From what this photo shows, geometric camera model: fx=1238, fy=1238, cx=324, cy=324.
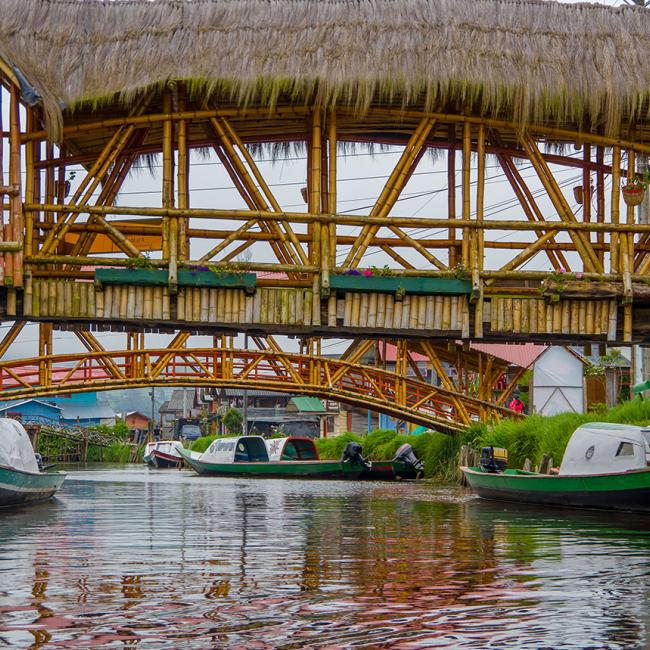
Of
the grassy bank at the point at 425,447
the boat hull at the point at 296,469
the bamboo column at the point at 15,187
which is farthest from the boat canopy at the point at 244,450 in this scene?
the bamboo column at the point at 15,187

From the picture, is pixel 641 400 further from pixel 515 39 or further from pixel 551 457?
pixel 515 39

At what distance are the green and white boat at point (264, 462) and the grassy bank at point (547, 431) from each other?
10.7 metres

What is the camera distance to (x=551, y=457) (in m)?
26.6

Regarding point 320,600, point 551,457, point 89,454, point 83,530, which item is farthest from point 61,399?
point 320,600

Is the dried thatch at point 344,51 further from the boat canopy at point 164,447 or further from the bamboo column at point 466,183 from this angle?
the boat canopy at point 164,447

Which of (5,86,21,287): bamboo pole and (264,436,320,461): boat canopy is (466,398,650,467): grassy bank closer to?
(5,86,21,287): bamboo pole

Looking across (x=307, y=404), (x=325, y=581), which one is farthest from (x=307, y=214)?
(x=307, y=404)

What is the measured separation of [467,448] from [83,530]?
19.1m

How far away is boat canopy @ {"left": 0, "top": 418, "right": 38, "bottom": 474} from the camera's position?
22.1 m

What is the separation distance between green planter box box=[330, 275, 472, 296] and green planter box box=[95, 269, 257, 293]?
1129 mm

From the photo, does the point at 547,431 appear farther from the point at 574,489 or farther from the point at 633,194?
the point at 633,194

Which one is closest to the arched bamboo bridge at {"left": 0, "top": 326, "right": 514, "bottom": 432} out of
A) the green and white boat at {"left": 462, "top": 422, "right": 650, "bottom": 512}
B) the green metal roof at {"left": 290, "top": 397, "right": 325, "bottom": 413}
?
the green and white boat at {"left": 462, "top": 422, "right": 650, "bottom": 512}

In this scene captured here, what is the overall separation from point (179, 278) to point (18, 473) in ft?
28.0

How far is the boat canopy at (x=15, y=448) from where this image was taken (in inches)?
871
